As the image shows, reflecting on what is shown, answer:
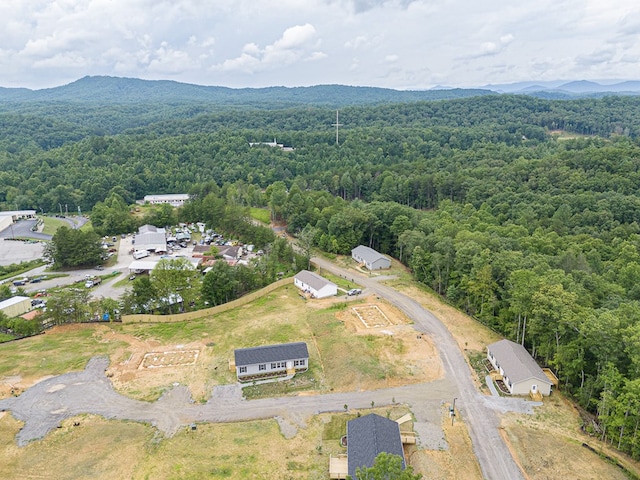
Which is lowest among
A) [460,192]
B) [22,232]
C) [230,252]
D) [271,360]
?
[22,232]

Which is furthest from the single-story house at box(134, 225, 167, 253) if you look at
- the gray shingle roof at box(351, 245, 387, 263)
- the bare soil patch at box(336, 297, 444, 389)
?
the bare soil patch at box(336, 297, 444, 389)

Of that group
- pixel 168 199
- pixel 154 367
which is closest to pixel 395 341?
pixel 154 367

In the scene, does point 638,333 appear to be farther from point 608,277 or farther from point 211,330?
point 211,330

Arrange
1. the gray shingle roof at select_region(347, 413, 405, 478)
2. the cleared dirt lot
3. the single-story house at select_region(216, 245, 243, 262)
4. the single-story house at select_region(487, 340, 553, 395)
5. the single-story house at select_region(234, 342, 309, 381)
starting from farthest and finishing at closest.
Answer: the cleared dirt lot, the single-story house at select_region(216, 245, 243, 262), the single-story house at select_region(234, 342, 309, 381), the single-story house at select_region(487, 340, 553, 395), the gray shingle roof at select_region(347, 413, 405, 478)

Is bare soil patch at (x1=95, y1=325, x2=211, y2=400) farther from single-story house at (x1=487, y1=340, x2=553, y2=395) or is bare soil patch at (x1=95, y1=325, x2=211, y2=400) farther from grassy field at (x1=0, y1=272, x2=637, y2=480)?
single-story house at (x1=487, y1=340, x2=553, y2=395)

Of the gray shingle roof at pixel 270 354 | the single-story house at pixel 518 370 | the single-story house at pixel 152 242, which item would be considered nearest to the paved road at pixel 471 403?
the single-story house at pixel 518 370

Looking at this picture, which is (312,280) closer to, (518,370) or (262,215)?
(518,370)
